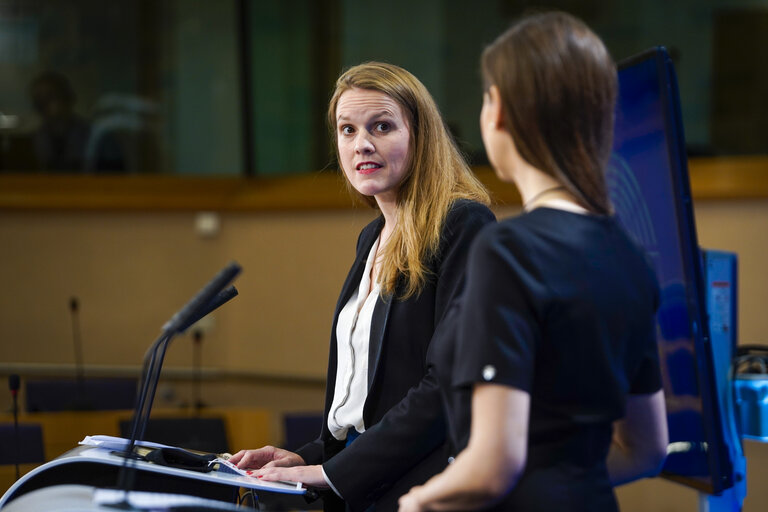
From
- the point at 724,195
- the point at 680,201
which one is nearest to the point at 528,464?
the point at 680,201

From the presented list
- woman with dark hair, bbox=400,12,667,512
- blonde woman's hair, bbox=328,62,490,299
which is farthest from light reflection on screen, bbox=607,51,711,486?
woman with dark hair, bbox=400,12,667,512

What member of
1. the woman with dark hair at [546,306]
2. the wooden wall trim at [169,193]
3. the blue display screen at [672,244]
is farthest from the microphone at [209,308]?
the wooden wall trim at [169,193]

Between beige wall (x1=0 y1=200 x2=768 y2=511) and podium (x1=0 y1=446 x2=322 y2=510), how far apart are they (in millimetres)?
4799

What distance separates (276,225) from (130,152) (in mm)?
1218

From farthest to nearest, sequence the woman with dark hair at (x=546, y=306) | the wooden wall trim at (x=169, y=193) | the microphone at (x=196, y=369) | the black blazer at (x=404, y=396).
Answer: the microphone at (x=196, y=369), the wooden wall trim at (x=169, y=193), the black blazer at (x=404, y=396), the woman with dark hair at (x=546, y=306)

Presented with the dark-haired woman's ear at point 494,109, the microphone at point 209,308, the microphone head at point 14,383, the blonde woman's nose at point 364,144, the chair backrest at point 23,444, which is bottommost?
the chair backrest at point 23,444

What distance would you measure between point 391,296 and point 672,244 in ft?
2.44

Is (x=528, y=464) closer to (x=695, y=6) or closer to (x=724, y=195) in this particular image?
(x=724, y=195)

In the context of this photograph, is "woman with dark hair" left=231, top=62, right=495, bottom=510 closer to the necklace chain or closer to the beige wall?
the necklace chain

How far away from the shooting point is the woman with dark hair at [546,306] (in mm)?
1200

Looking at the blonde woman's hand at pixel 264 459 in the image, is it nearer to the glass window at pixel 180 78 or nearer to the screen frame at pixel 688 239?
the screen frame at pixel 688 239

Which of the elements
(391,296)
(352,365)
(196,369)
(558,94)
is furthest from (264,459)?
(196,369)

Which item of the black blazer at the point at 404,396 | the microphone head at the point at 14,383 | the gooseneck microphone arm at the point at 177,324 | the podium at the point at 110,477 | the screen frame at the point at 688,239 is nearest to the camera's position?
the gooseneck microphone arm at the point at 177,324

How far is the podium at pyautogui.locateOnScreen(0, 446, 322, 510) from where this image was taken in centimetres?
161
